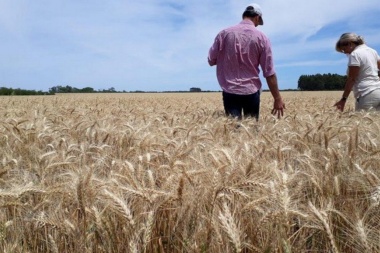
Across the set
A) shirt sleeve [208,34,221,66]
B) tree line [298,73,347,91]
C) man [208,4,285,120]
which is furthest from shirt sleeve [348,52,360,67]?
tree line [298,73,347,91]

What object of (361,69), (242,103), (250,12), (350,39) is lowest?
(242,103)

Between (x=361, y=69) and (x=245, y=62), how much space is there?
2.43m

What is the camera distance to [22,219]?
4.71ft

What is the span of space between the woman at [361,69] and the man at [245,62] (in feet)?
5.84

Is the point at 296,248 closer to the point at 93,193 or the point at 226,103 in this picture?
the point at 93,193

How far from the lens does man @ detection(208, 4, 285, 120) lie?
465cm

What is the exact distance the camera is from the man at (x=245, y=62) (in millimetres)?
4648

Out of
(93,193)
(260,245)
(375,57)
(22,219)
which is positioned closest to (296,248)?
(260,245)

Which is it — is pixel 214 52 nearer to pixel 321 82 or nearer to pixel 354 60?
pixel 354 60

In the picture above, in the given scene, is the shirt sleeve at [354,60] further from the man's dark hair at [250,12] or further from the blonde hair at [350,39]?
the man's dark hair at [250,12]

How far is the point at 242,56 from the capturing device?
15.4ft

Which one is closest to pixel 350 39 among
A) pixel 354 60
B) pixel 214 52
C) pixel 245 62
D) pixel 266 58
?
pixel 354 60

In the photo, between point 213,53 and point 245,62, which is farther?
point 213,53

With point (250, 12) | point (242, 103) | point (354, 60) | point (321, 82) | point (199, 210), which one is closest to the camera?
point (199, 210)
